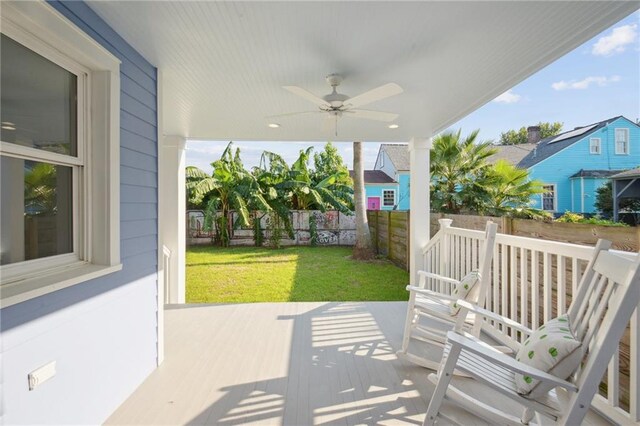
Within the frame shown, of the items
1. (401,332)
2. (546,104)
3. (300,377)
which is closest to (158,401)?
(300,377)

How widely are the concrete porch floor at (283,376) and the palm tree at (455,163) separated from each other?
4231 mm

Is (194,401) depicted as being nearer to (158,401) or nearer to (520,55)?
(158,401)

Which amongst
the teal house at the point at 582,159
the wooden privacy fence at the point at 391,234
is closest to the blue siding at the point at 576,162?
the teal house at the point at 582,159

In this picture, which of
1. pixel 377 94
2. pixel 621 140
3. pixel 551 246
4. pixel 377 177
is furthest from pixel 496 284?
pixel 621 140

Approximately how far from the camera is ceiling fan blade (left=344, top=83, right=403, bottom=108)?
8.42 feet

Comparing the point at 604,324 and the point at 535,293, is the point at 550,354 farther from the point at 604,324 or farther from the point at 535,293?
the point at 535,293

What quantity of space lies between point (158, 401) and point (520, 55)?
3.59m

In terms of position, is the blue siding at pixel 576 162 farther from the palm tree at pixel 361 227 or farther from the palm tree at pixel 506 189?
the palm tree at pixel 361 227

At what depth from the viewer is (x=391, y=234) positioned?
8.48 meters

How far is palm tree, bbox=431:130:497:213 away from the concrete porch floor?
4231 mm

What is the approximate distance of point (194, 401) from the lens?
2.25m

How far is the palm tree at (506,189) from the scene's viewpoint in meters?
6.94

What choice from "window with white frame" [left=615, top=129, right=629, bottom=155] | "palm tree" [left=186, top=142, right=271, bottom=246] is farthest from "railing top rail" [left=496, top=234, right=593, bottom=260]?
"window with white frame" [left=615, top=129, right=629, bottom=155]

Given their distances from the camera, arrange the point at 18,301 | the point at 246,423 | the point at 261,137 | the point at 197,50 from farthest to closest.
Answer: the point at 261,137 < the point at 197,50 < the point at 246,423 < the point at 18,301
